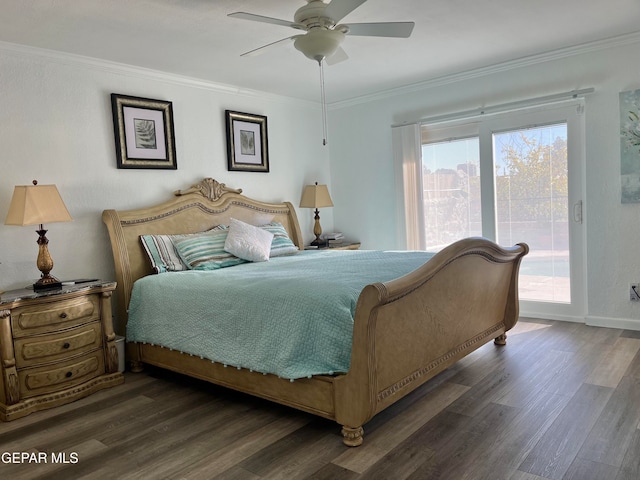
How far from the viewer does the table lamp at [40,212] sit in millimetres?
2986

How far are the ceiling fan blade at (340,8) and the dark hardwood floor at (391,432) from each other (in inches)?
83.9

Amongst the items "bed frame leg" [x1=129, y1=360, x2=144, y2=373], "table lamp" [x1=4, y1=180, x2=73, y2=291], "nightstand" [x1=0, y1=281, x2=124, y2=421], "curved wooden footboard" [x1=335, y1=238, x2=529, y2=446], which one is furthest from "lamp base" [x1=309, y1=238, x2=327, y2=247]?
"table lamp" [x1=4, y1=180, x2=73, y2=291]

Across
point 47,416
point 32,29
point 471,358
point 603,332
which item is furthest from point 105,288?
point 603,332

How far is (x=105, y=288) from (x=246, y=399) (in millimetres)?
1248

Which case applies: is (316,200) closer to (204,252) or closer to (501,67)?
(204,252)

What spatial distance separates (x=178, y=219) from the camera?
4.12 meters

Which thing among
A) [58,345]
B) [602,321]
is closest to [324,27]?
[58,345]

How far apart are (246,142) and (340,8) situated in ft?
8.62

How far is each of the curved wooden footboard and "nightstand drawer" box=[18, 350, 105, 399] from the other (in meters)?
1.88

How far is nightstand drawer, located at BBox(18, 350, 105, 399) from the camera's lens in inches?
114

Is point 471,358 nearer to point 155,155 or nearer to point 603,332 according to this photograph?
point 603,332

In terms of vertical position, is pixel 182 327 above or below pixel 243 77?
below

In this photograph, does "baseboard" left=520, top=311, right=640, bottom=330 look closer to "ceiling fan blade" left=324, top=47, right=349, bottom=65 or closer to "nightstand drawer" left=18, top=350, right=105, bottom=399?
"ceiling fan blade" left=324, top=47, right=349, bottom=65

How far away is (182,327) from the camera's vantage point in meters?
3.06
